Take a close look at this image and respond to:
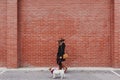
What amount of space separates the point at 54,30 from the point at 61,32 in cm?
41

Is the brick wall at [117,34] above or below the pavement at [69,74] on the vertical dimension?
above

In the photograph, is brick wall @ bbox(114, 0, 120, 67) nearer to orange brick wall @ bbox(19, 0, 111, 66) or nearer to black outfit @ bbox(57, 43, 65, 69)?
orange brick wall @ bbox(19, 0, 111, 66)

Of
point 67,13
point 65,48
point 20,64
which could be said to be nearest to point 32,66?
point 20,64

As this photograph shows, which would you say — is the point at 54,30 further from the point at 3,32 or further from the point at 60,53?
the point at 3,32

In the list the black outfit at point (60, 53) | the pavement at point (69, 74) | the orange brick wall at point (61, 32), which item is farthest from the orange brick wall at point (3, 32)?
the black outfit at point (60, 53)

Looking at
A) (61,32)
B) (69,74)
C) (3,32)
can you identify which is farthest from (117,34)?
(3,32)

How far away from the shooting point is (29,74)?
20.6 m

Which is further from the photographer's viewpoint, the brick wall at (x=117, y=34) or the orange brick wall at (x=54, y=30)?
the orange brick wall at (x=54, y=30)

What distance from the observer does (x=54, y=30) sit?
23.3m

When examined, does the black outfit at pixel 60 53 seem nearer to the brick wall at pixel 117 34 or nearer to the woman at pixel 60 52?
the woman at pixel 60 52

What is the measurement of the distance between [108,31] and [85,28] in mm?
1307

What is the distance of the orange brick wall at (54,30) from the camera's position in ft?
76.3

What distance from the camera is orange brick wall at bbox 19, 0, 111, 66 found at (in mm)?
23266

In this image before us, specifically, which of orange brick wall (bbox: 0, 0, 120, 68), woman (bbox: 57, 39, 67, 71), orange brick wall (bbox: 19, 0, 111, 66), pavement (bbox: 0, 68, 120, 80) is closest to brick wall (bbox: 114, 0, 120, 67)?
orange brick wall (bbox: 0, 0, 120, 68)
